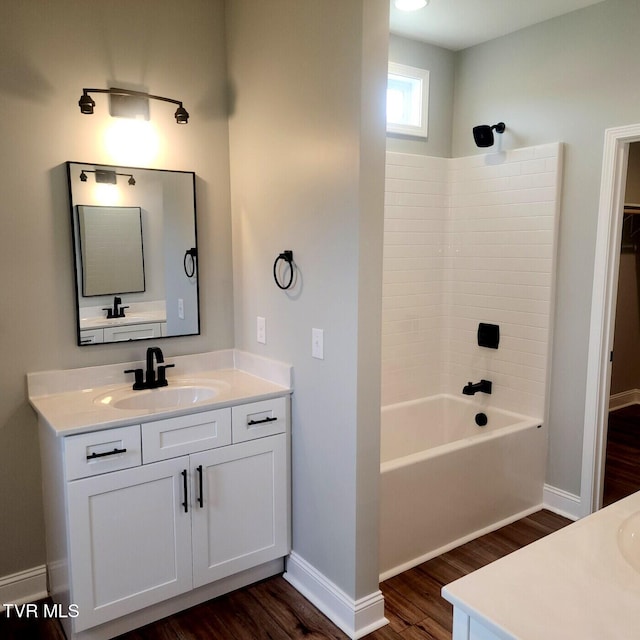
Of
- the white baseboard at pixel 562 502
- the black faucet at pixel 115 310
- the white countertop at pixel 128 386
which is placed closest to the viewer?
the white countertop at pixel 128 386

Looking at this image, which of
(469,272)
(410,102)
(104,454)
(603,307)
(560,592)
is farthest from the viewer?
(469,272)

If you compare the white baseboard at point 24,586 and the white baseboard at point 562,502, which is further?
the white baseboard at point 562,502

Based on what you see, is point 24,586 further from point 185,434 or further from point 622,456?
point 622,456

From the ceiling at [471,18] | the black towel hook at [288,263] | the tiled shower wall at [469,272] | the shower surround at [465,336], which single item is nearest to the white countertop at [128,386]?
the black towel hook at [288,263]

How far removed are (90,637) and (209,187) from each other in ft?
6.66

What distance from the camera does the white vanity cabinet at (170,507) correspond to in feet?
6.68

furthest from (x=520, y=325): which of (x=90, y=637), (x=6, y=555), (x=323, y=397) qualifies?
→ (x=6, y=555)

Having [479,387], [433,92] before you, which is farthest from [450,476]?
[433,92]

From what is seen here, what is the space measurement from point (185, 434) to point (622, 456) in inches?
135

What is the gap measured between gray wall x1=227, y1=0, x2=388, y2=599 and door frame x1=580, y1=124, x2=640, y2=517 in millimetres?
1476

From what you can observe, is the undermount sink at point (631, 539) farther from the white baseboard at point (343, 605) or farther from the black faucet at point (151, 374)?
the black faucet at point (151, 374)

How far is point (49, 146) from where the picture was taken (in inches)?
92.1

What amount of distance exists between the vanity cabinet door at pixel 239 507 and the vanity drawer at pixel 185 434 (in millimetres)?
49

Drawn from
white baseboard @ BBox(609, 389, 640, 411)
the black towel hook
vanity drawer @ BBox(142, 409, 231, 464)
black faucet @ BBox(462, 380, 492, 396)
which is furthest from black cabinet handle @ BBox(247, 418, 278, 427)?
white baseboard @ BBox(609, 389, 640, 411)
